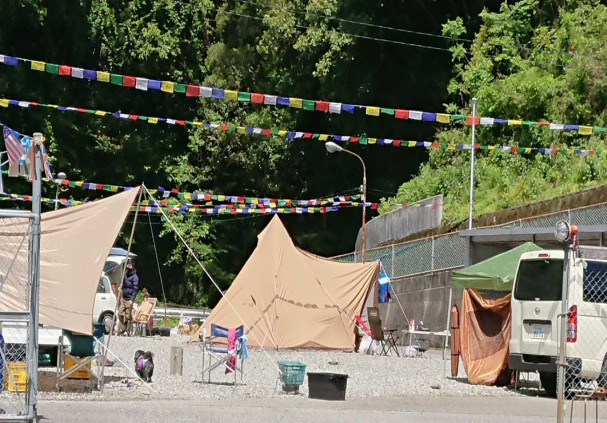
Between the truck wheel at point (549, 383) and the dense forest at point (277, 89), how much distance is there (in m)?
20.6

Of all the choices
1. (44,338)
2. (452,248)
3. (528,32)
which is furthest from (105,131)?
(44,338)

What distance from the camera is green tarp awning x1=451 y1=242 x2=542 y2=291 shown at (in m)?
20.1

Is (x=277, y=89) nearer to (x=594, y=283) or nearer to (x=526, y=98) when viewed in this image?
(x=526, y=98)

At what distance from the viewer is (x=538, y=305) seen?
18469 mm

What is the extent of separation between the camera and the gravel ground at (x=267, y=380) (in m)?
17.0

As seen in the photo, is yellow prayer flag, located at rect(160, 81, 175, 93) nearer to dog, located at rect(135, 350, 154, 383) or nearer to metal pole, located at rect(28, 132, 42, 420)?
dog, located at rect(135, 350, 154, 383)

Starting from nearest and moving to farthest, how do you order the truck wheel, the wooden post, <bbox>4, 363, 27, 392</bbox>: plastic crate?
<bbox>4, 363, 27, 392</bbox>: plastic crate
the truck wheel
the wooden post

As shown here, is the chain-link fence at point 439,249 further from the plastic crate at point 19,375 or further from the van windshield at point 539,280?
the plastic crate at point 19,375

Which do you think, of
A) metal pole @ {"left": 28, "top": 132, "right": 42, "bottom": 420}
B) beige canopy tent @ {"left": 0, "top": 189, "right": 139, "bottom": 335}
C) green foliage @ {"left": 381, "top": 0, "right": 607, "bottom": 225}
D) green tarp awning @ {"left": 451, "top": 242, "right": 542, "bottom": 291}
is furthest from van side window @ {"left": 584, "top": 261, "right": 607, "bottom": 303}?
green foliage @ {"left": 381, "top": 0, "right": 607, "bottom": 225}

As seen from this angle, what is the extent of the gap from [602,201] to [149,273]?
34.9 meters

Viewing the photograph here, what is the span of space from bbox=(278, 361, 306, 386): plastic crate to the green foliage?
14962 mm

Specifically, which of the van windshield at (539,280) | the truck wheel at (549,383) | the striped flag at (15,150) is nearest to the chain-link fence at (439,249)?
the van windshield at (539,280)

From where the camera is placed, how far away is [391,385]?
1953 centimetres

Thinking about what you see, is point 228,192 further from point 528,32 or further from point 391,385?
point 391,385
